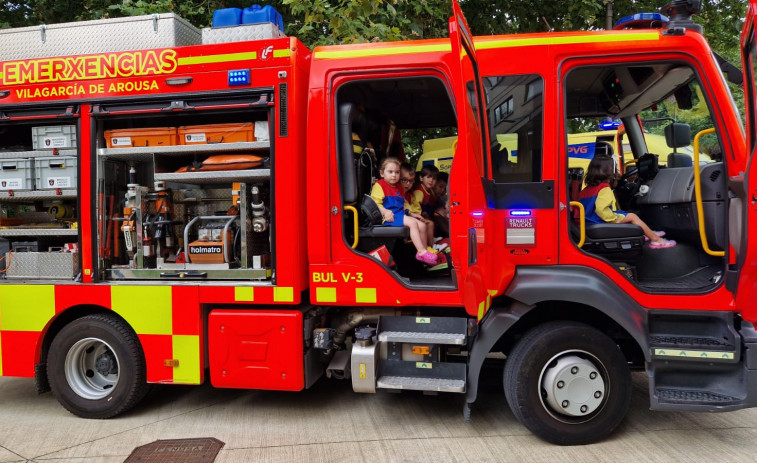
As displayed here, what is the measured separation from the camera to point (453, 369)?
3.66 meters

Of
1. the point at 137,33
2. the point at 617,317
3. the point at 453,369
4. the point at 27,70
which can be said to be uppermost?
the point at 137,33

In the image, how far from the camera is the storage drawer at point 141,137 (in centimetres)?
407

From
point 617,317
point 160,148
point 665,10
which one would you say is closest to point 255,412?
point 160,148

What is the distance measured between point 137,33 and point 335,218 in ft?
7.15

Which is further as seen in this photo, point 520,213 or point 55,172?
point 55,172

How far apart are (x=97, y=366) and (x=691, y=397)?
4414 mm

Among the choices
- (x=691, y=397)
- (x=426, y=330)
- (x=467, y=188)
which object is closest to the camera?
(x=467, y=188)

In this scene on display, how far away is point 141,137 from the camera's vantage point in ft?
13.5

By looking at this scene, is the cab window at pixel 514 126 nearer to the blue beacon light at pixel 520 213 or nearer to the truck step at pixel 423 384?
the blue beacon light at pixel 520 213

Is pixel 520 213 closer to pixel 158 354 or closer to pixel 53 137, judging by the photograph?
pixel 158 354

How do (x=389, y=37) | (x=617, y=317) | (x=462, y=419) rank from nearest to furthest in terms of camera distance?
(x=617, y=317) → (x=462, y=419) → (x=389, y=37)

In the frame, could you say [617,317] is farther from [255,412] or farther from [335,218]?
[255,412]

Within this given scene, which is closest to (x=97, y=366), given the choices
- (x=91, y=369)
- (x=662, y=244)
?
(x=91, y=369)

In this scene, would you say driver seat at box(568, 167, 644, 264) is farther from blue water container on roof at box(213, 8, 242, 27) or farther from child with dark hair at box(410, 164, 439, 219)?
blue water container on roof at box(213, 8, 242, 27)
